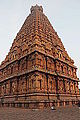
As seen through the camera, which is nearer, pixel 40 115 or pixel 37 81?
pixel 40 115

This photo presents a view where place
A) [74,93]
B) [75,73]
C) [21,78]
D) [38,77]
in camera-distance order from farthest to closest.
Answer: [75,73], [74,93], [21,78], [38,77]

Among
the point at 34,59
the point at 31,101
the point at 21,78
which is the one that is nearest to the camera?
the point at 31,101

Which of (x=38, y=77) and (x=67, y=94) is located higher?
(x=38, y=77)

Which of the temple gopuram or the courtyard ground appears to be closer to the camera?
the courtyard ground

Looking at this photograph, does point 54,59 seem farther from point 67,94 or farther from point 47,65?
point 67,94

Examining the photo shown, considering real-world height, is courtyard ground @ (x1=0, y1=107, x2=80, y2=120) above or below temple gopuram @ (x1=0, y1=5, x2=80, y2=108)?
below

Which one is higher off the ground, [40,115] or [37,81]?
[37,81]

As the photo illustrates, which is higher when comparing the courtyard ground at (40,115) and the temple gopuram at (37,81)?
the temple gopuram at (37,81)

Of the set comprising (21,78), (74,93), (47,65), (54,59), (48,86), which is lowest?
(74,93)

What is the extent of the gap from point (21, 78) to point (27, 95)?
13.3ft

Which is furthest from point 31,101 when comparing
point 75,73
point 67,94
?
point 75,73

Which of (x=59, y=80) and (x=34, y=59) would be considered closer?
(x=34, y=59)

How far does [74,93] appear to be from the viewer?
2619 cm

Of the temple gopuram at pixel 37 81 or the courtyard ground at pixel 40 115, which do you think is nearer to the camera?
the courtyard ground at pixel 40 115
